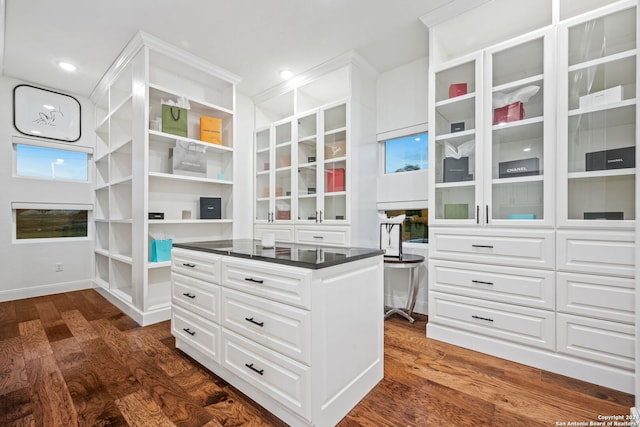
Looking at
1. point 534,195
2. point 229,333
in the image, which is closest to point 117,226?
point 229,333

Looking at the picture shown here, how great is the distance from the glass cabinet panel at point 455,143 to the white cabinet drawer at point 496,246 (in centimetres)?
17

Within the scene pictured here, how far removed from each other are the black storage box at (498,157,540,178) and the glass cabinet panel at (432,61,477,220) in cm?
19

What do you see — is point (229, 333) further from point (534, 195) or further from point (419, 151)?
point (419, 151)

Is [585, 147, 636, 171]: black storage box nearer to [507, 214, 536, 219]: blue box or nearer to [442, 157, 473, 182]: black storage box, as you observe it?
[507, 214, 536, 219]: blue box

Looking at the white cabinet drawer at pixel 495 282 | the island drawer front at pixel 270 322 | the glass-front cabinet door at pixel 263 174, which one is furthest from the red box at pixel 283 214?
the island drawer front at pixel 270 322

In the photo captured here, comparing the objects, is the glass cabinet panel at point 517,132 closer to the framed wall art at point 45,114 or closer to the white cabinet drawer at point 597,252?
the white cabinet drawer at point 597,252

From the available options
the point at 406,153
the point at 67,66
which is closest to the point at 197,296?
the point at 406,153

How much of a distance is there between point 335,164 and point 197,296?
6.49ft

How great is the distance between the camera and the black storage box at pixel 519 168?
208cm

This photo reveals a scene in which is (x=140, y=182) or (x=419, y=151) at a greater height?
(x=419, y=151)

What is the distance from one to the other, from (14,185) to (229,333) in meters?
3.99

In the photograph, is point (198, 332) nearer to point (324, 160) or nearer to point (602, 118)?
point (324, 160)

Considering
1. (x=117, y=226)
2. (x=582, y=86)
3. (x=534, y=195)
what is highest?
(x=582, y=86)

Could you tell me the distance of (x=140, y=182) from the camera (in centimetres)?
291
